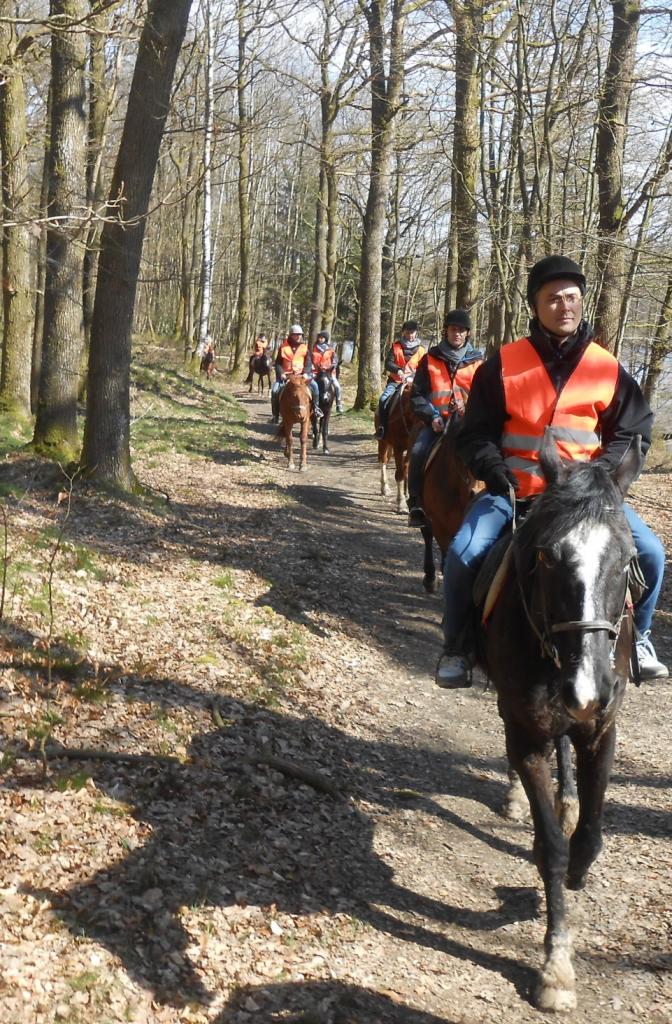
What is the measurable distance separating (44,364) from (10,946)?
926cm

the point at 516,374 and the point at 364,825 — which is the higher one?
the point at 516,374

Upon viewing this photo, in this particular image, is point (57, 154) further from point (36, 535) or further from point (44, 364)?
point (36, 535)

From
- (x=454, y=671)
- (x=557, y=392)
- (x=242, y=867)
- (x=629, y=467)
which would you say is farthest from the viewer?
(x=454, y=671)

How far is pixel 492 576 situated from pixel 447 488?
3968 millimetres

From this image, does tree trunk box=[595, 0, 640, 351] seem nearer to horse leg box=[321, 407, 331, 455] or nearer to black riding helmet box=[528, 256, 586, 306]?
horse leg box=[321, 407, 331, 455]

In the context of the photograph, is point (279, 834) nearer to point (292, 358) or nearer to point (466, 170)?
point (292, 358)

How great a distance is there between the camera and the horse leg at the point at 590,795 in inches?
172

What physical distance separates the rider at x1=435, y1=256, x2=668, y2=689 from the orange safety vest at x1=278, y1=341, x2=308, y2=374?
15866mm

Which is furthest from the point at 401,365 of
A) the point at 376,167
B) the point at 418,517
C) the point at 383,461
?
the point at 376,167

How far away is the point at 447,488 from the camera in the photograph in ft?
28.9

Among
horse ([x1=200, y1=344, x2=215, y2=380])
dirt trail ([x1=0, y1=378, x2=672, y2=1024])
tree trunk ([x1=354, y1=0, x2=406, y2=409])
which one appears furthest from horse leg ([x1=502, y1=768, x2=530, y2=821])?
horse ([x1=200, y1=344, x2=215, y2=380])

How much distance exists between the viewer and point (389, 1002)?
166 inches

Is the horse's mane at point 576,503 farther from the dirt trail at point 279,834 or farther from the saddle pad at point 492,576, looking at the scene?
the dirt trail at point 279,834

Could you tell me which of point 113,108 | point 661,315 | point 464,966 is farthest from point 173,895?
point 661,315
